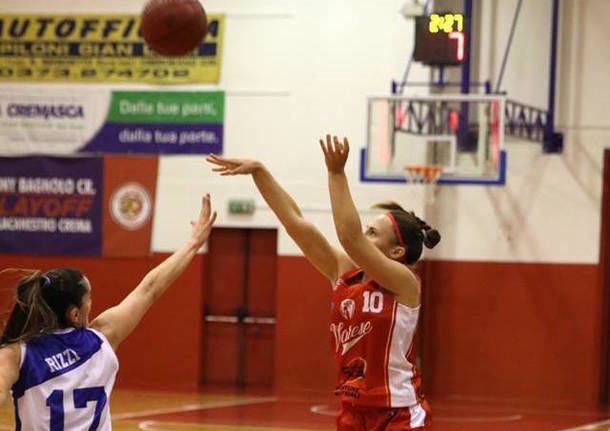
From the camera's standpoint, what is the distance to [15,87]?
16.0 m

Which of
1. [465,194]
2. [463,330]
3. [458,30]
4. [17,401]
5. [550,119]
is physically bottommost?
[463,330]

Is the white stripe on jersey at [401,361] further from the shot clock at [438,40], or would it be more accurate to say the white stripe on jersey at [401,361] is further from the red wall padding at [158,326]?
the red wall padding at [158,326]

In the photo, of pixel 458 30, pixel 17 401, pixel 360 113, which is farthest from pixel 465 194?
pixel 17 401

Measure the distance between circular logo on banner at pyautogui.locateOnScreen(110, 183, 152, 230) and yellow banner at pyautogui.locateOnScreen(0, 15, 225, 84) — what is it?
1.62m

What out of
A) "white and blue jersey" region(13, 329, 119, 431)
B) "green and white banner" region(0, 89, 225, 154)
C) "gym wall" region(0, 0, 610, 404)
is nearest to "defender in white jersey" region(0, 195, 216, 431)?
"white and blue jersey" region(13, 329, 119, 431)

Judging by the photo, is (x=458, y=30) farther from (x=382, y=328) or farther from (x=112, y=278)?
(x=382, y=328)

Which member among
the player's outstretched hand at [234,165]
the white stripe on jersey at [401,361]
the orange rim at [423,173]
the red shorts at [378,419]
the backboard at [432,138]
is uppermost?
the backboard at [432,138]

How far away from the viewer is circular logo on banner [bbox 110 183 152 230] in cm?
1562

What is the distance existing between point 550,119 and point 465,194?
1.55 meters

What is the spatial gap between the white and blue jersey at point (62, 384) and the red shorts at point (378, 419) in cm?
130

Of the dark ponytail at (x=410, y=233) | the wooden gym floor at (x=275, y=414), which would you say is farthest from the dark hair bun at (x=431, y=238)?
the wooden gym floor at (x=275, y=414)

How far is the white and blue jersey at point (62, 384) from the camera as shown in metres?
3.80

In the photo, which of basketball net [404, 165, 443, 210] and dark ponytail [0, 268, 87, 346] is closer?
dark ponytail [0, 268, 87, 346]

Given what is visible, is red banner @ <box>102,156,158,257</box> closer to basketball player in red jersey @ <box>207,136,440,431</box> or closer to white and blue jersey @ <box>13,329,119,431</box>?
basketball player in red jersey @ <box>207,136,440,431</box>
